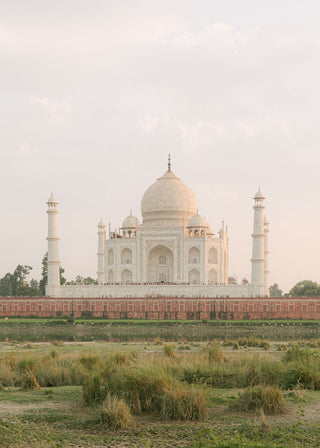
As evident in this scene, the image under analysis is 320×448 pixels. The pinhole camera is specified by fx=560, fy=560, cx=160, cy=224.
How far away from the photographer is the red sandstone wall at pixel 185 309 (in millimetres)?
40531

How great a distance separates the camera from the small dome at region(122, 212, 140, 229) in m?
53.5

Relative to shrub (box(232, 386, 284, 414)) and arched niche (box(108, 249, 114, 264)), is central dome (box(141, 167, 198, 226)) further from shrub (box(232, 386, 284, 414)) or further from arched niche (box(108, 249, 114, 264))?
shrub (box(232, 386, 284, 414))

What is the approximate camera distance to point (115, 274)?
168ft

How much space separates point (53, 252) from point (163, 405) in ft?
133

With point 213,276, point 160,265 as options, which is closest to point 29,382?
point 213,276

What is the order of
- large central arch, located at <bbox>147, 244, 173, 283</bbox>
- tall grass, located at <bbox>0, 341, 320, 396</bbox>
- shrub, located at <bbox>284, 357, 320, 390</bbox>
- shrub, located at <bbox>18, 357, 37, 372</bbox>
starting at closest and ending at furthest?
tall grass, located at <bbox>0, 341, 320, 396</bbox>, shrub, located at <bbox>284, 357, 320, 390</bbox>, shrub, located at <bbox>18, 357, 37, 372</bbox>, large central arch, located at <bbox>147, 244, 173, 283</bbox>

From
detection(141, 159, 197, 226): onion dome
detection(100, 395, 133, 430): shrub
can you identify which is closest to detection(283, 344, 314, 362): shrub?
detection(100, 395, 133, 430): shrub

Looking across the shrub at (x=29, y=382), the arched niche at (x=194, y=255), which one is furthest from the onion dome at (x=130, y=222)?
the shrub at (x=29, y=382)

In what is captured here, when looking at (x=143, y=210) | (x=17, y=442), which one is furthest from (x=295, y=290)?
(x=17, y=442)

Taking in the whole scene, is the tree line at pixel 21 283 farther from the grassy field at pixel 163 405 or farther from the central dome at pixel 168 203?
the grassy field at pixel 163 405

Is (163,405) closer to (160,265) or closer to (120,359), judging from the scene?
(120,359)

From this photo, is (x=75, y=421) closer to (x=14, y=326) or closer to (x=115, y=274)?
(x=14, y=326)

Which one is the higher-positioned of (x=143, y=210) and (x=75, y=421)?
(x=143, y=210)

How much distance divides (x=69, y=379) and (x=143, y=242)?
39.9m
